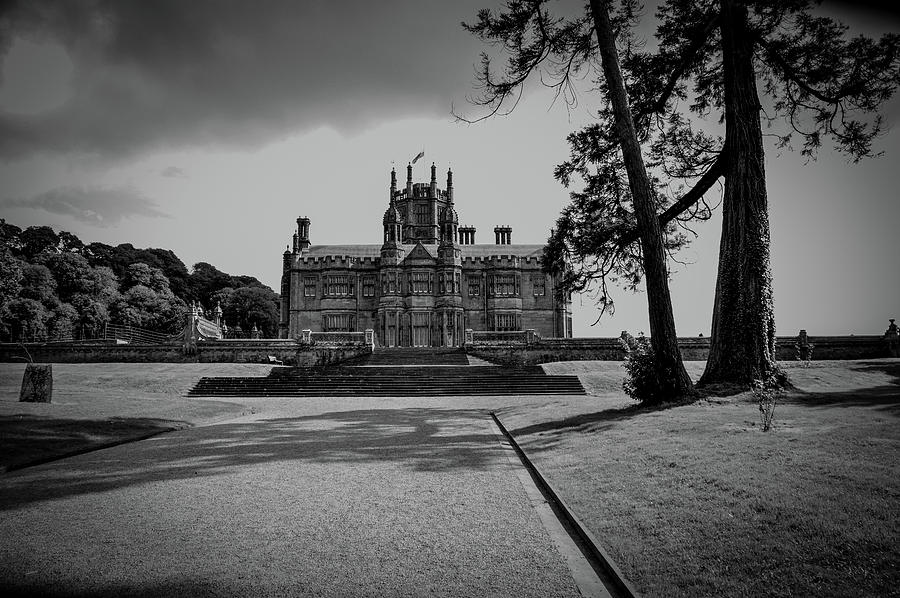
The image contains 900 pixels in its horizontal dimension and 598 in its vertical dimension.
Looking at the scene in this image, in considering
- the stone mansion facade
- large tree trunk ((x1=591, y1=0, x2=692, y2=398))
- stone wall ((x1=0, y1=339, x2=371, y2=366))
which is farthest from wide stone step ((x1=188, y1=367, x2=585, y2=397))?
the stone mansion facade

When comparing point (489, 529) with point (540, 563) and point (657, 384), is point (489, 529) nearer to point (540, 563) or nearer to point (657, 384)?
point (540, 563)

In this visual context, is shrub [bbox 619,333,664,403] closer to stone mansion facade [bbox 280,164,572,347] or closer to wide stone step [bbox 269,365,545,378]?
wide stone step [bbox 269,365,545,378]

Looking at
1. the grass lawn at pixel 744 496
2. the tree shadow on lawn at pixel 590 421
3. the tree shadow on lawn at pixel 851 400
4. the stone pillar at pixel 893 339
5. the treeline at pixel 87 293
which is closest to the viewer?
the grass lawn at pixel 744 496

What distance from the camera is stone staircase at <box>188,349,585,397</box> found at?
82.8 ft

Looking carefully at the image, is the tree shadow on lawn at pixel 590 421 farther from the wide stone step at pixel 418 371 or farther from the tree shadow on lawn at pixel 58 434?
the wide stone step at pixel 418 371

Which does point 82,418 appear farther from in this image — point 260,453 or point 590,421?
point 590,421

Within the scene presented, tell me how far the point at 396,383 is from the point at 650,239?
15.8 meters

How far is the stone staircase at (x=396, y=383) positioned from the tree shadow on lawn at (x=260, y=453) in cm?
1031

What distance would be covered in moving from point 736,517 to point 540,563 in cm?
191

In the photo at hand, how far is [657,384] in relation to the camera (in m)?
13.3

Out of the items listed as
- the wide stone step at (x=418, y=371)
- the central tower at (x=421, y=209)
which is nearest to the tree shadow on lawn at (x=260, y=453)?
the wide stone step at (x=418, y=371)

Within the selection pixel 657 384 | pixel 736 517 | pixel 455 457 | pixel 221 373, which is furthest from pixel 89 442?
pixel 221 373

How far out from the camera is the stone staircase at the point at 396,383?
2525cm

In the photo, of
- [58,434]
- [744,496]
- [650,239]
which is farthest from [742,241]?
[58,434]
